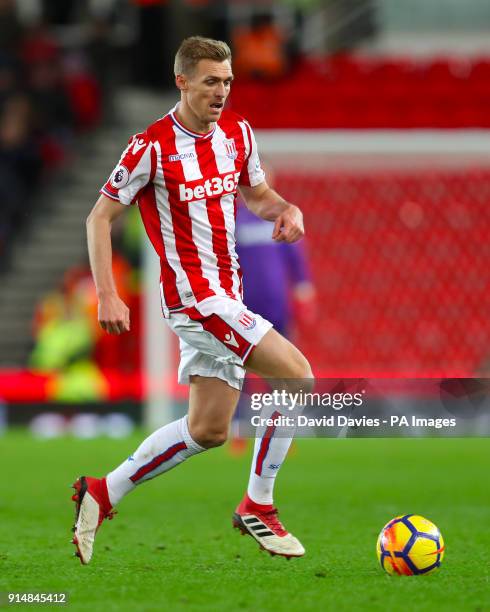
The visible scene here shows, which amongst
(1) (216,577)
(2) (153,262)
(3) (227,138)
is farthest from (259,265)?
(1) (216,577)

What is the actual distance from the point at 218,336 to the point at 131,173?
694mm

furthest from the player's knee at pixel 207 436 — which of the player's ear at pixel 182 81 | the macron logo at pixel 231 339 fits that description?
the player's ear at pixel 182 81

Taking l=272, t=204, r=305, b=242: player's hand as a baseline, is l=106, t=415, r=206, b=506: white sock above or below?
below

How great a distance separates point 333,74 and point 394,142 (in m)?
2.83

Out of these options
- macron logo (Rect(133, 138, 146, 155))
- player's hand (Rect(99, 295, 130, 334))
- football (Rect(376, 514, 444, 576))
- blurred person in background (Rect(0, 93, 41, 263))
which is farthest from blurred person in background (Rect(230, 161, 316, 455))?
blurred person in background (Rect(0, 93, 41, 263))

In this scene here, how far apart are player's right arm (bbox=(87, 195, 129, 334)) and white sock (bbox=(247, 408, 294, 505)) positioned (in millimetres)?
767

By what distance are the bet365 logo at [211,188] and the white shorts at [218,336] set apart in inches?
15.7

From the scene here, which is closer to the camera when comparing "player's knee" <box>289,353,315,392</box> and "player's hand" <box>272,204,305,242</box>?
"player's knee" <box>289,353,315,392</box>

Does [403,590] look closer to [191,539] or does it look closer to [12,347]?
[191,539]

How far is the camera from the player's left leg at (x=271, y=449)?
5.14 m

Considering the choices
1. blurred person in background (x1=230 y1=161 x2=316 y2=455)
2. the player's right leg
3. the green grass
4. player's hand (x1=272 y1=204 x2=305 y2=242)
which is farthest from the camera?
blurred person in background (x1=230 y1=161 x2=316 y2=455)

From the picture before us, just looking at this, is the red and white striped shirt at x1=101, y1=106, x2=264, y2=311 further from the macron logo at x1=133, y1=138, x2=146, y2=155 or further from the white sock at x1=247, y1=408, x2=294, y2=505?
the white sock at x1=247, y1=408, x2=294, y2=505

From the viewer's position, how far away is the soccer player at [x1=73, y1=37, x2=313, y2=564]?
517cm

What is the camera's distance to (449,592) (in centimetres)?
450
